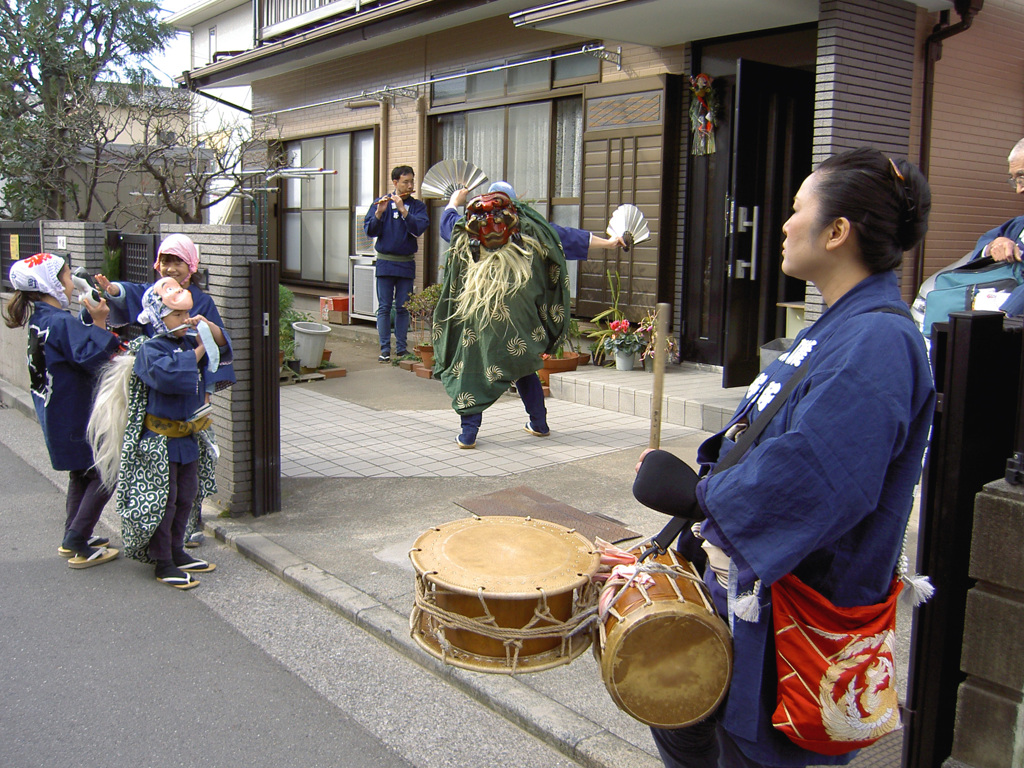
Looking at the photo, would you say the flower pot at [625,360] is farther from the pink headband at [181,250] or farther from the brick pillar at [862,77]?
the pink headband at [181,250]

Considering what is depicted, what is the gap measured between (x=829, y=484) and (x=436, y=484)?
4616 mm

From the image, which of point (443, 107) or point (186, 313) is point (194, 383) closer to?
point (186, 313)

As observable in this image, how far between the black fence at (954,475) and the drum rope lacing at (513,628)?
3.10 ft

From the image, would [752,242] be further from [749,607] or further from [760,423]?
[749,607]

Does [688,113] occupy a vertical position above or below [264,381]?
above

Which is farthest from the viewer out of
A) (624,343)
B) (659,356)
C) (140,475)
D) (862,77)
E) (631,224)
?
(624,343)

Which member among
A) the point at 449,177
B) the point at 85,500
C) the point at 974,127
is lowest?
the point at 85,500

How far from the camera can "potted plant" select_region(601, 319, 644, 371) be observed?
8.98 metres

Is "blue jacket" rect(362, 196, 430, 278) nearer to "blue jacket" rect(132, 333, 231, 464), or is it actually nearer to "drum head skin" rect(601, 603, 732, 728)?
"blue jacket" rect(132, 333, 231, 464)

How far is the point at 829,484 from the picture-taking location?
177 centimetres

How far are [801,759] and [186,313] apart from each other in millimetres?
3599

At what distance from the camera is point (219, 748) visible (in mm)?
3270

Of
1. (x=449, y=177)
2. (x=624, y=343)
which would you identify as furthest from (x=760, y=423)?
(x=449, y=177)

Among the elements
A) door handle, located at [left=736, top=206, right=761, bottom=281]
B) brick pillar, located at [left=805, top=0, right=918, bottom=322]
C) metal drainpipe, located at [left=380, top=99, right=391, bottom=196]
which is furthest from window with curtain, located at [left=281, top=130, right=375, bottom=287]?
brick pillar, located at [left=805, top=0, right=918, bottom=322]
